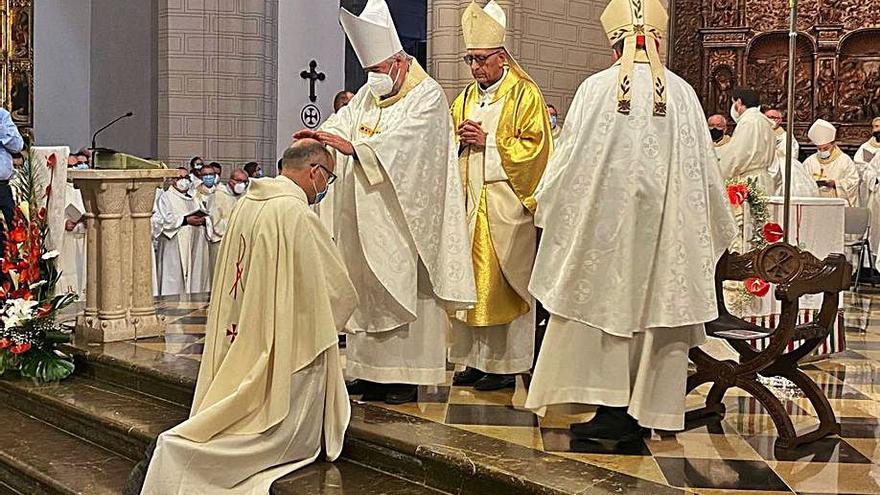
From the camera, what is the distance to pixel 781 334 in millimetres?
4289

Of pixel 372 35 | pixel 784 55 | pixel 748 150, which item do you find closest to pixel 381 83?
pixel 372 35

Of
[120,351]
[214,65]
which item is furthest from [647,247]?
[214,65]

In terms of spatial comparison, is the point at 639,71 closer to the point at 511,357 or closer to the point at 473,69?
the point at 473,69

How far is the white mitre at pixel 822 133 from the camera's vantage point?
11.6m

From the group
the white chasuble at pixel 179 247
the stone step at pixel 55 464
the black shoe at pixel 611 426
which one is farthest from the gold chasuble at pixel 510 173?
the white chasuble at pixel 179 247

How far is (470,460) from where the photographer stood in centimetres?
395

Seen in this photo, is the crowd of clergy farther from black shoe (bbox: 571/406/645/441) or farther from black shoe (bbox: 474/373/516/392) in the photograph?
black shoe (bbox: 474/373/516/392)

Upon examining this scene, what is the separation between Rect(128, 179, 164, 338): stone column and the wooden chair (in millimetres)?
3317

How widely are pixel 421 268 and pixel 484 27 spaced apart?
1188 mm

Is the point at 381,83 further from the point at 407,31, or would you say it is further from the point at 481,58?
the point at 407,31

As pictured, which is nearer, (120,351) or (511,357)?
(511,357)

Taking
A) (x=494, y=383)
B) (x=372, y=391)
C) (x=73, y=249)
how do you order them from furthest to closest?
(x=73, y=249) < (x=494, y=383) < (x=372, y=391)

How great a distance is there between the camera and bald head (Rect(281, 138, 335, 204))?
13.6 ft

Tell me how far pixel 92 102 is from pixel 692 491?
12489 mm
